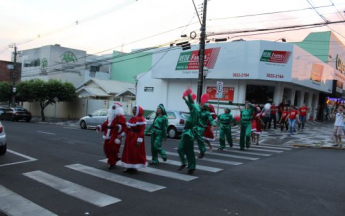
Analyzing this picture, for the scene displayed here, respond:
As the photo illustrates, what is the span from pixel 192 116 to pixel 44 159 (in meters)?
4.47

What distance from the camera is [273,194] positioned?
18.9ft

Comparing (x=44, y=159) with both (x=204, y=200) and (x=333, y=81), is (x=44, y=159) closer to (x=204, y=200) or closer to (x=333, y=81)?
(x=204, y=200)

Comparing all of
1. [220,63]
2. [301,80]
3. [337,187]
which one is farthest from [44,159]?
[301,80]

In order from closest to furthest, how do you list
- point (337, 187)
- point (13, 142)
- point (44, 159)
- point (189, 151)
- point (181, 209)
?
1. point (181, 209)
2. point (337, 187)
3. point (189, 151)
4. point (44, 159)
5. point (13, 142)

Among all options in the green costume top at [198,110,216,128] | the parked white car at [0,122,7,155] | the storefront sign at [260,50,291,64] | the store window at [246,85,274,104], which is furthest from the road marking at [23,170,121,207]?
the store window at [246,85,274,104]

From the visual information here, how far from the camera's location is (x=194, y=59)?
79.2ft

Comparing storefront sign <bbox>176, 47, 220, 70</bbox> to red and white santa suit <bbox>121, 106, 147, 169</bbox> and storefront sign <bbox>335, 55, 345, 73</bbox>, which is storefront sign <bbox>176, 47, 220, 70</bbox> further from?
storefront sign <bbox>335, 55, 345, 73</bbox>

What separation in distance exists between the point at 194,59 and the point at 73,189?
1931 cm

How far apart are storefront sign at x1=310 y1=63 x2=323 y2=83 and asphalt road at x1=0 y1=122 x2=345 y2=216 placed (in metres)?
17.8

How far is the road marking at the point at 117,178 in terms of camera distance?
6.09 meters

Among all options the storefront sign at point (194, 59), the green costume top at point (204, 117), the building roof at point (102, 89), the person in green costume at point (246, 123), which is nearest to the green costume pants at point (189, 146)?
the green costume top at point (204, 117)

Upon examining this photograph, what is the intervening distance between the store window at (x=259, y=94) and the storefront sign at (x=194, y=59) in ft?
10.8

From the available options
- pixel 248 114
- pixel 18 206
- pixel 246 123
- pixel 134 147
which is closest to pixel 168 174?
pixel 134 147

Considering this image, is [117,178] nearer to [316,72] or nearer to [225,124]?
[225,124]
